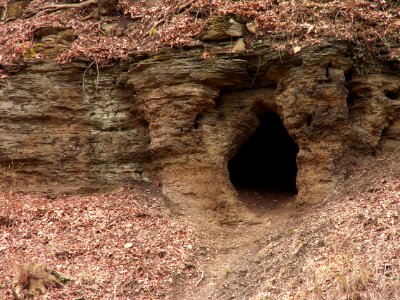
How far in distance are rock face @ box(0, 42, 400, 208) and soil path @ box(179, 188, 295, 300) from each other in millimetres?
617

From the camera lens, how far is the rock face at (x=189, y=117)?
37.4ft

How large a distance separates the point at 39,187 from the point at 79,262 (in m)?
3.50

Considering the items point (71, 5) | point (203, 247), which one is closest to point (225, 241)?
point (203, 247)

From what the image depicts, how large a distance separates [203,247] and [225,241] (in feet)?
2.05

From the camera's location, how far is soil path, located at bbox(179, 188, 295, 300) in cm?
975

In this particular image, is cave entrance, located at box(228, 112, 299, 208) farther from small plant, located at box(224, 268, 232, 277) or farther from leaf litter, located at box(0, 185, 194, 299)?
small plant, located at box(224, 268, 232, 277)

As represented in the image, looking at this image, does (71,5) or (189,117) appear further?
(71,5)

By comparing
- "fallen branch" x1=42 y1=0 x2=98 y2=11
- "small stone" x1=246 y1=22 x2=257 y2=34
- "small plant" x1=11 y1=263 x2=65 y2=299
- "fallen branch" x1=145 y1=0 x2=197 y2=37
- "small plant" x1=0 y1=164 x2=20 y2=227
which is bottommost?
"small plant" x1=0 y1=164 x2=20 y2=227

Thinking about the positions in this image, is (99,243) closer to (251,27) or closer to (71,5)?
(251,27)

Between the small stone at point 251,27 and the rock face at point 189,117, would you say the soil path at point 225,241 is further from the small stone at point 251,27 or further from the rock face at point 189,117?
the small stone at point 251,27

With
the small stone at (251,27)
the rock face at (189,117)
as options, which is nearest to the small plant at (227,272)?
the rock face at (189,117)

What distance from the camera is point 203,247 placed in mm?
10875

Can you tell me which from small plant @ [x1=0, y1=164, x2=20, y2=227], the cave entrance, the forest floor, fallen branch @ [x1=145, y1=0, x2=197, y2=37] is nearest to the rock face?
small plant @ [x1=0, y1=164, x2=20, y2=227]

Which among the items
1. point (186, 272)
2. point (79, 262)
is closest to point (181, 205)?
point (186, 272)
